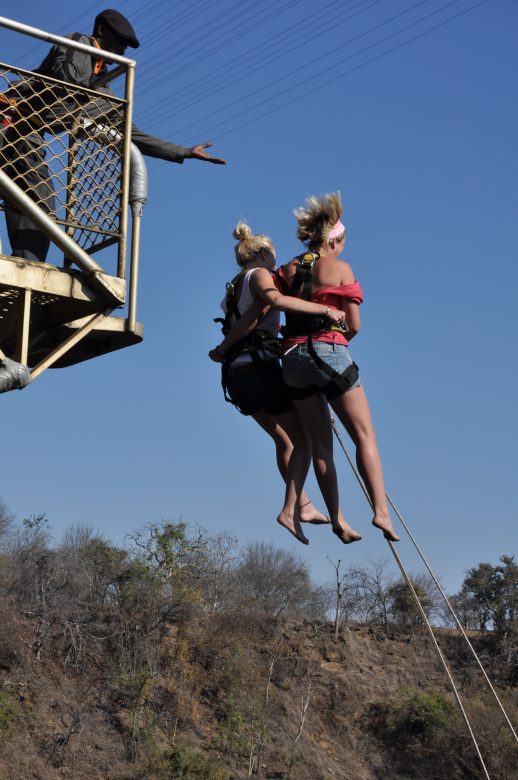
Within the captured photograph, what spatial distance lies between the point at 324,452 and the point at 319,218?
143 centimetres

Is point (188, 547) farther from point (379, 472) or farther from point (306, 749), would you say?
point (379, 472)

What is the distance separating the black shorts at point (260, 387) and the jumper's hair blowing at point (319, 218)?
0.83m

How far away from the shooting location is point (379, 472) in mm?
7336

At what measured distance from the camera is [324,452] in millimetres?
7500

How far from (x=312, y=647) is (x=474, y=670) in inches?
285

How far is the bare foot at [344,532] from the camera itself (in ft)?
24.2

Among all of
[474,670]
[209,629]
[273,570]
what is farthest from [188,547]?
[474,670]

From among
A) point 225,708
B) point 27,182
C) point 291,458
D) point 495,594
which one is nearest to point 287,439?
point 291,458

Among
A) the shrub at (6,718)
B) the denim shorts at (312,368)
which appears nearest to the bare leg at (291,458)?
the denim shorts at (312,368)

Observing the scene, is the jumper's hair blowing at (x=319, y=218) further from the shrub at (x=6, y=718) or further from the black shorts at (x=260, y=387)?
→ the shrub at (x=6, y=718)

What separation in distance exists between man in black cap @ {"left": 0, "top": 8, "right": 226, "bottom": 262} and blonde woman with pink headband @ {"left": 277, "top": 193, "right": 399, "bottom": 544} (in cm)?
156

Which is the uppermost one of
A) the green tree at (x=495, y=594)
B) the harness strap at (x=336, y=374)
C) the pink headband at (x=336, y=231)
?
the green tree at (x=495, y=594)

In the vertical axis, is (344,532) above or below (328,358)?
below

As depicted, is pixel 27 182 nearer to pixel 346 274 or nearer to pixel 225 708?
pixel 346 274
